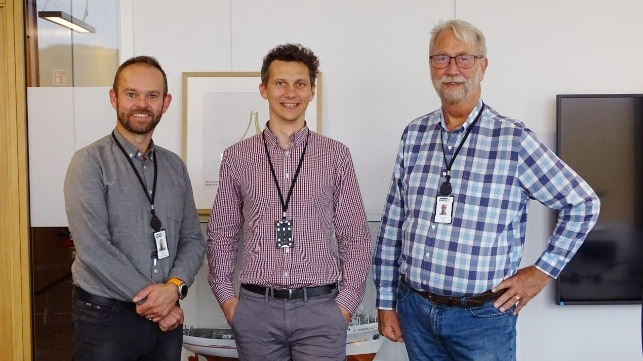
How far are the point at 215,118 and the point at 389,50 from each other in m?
1.04

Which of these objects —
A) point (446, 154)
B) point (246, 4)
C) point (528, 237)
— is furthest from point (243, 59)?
point (528, 237)

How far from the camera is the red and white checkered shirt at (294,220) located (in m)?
2.25

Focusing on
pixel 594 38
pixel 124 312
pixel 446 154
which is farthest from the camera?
pixel 594 38

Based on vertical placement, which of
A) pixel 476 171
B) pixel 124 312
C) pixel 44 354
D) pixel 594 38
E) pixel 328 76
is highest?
pixel 594 38

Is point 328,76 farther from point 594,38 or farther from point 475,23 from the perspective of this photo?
point 594,38

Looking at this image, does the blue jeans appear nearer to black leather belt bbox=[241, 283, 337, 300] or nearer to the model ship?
black leather belt bbox=[241, 283, 337, 300]

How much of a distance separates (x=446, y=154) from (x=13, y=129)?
2.44 m

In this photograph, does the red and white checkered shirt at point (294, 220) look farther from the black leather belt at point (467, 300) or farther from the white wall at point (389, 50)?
the white wall at point (389, 50)

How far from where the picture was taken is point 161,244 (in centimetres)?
223

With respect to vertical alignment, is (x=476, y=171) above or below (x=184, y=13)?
below

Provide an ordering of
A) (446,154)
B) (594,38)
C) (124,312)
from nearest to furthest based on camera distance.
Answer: (124,312)
(446,154)
(594,38)

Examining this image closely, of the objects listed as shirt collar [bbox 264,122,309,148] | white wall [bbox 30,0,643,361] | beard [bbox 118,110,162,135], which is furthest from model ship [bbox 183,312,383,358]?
beard [bbox 118,110,162,135]

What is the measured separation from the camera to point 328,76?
338 cm

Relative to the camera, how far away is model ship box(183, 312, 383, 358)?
10.2ft
